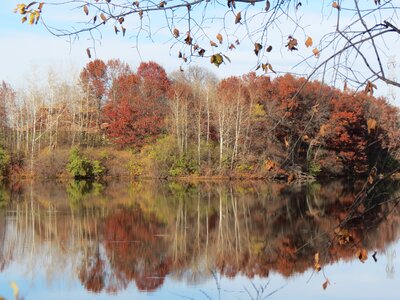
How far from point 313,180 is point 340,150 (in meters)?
4.28

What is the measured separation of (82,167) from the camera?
38.2 meters

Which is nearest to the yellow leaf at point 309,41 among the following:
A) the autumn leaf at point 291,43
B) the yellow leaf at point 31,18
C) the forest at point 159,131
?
the autumn leaf at point 291,43

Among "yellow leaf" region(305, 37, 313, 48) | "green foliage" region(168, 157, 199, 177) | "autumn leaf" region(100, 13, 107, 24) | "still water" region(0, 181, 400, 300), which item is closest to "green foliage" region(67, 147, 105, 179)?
"green foliage" region(168, 157, 199, 177)

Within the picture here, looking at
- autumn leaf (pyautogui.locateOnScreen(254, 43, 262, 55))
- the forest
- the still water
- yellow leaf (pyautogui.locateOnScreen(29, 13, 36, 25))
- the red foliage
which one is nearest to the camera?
yellow leaf (pyautogui.locateOnScreen(29, 13, 36, 25))

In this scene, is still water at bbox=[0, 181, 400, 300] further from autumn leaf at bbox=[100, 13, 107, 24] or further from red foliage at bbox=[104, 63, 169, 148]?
red foliage at bbox=[104, 63, 169, 148]

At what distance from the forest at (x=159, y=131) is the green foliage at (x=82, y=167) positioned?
0.21ft

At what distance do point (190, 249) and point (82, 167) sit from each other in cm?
2470

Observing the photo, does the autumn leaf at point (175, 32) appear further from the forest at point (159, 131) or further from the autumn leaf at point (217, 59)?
the forest at point (159, 131)

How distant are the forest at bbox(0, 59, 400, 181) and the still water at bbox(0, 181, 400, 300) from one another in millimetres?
12655

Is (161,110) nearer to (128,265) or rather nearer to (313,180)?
(313,180)

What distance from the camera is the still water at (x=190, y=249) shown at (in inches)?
425

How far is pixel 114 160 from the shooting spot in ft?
133

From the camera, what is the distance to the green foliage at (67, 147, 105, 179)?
37.8 metres

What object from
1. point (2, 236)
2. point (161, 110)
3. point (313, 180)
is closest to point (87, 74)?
point (161, 110)
